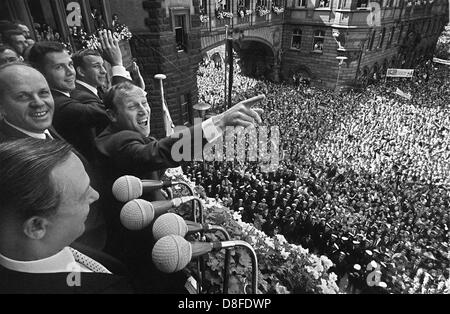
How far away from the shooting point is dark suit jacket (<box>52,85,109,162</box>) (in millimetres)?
1917

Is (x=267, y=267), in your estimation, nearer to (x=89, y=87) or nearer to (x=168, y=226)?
(x=168, y=226)

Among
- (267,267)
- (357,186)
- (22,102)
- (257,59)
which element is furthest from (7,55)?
(257,59)

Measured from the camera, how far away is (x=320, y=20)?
Answer: 46.8 ft

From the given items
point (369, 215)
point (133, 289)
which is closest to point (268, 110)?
point (369, 215)

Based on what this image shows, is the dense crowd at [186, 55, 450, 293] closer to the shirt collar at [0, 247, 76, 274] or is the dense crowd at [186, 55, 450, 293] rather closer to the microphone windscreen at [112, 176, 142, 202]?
the microphone windscreen at [112, 176, 142, 202]

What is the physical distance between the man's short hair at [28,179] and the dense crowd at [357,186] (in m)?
3.72

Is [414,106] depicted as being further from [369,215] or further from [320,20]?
[369,215]

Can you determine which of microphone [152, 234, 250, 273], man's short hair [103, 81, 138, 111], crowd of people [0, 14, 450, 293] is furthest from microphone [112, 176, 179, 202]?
man's short hair [103, 81, 138, 111]

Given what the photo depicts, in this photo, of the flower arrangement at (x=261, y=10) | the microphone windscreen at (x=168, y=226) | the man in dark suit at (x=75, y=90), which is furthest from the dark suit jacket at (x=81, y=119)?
the flower arrangement at (x=261, y=10)

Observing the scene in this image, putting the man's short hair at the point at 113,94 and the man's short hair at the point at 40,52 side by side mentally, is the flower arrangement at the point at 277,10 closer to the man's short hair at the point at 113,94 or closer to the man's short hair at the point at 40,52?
the man's short hair at the point at 113,94

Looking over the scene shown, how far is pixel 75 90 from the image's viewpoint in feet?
6.95

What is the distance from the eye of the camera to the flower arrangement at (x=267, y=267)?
2.60m

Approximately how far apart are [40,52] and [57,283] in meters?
1.42
